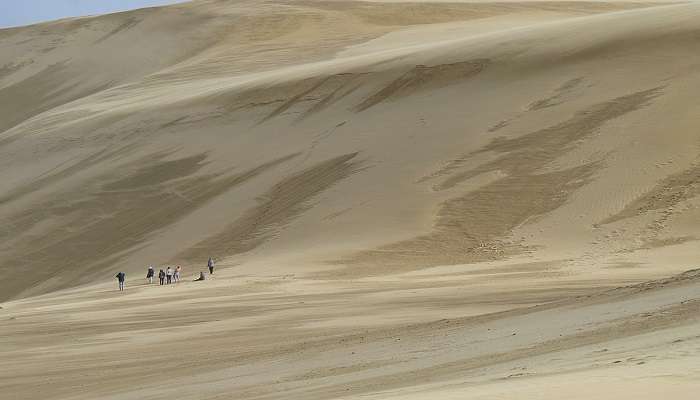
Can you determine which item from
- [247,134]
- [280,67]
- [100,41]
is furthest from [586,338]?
[100,41]

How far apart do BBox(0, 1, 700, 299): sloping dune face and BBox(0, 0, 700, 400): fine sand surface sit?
0.34 feet

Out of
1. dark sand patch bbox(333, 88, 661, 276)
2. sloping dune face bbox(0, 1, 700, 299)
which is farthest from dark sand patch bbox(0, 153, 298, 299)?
dark sand patch bbox(333, 88, 661, 276)

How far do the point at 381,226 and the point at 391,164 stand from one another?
4.60 meters

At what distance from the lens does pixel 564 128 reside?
33312 millimetres

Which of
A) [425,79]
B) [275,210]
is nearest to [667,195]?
[275,210]

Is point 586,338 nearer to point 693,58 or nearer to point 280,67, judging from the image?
point 693,58

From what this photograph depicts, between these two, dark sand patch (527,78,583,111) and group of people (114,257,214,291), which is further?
dark sand patch (527,78,583,111)

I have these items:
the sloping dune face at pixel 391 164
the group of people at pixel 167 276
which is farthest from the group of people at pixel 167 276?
the sloping dune face at pixel 391 164

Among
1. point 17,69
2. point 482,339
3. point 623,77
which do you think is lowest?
point 17,69

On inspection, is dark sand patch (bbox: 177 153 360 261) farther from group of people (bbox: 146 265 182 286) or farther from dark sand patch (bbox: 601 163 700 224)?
dark sand patch (bbox: 601 163 700 224)

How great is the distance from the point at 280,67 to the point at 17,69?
29939mm

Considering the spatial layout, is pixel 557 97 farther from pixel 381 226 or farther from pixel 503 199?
pixel 381 226

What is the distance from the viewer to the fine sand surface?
459 inches

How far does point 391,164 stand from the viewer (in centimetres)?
3431
